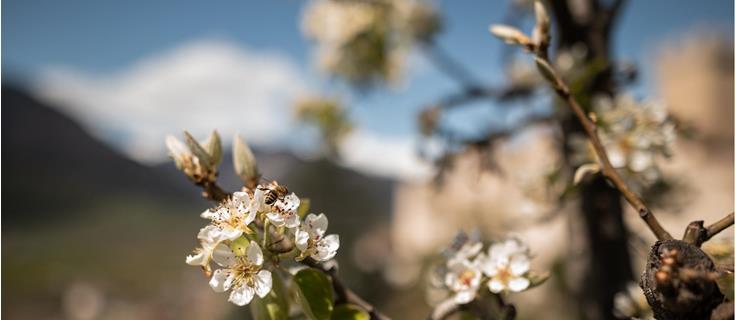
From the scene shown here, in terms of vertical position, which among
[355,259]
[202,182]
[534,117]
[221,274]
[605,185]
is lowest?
[221,274]

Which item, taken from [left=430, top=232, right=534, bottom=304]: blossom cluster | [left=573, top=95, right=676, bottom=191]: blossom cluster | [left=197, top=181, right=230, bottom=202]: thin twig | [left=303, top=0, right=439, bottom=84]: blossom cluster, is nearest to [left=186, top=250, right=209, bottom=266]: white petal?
[left=197, top=181, right=230, bottom=202]: thin twig

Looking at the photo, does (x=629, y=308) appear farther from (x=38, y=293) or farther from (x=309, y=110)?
(x=38, y=293)

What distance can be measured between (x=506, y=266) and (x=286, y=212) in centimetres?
28

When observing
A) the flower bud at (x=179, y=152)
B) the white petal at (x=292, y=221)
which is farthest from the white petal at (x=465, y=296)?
the flower bud at (x=179, y=152)

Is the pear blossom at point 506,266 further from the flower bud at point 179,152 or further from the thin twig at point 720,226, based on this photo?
the flower bud at point 179,152

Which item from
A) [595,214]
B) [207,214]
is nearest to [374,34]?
[595,214]

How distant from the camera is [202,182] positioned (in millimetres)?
618

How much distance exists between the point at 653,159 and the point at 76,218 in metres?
50.9

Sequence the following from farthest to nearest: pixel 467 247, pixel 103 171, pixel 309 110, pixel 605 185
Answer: pixel 103 171, pixel 309 110, pixel 605 185, pixel 467 247

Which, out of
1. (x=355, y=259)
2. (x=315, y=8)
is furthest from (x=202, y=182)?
(x=355, y=259)

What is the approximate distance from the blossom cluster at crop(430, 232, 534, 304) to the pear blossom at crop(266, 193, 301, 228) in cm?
22

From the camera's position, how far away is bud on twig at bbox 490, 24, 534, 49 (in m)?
0.66

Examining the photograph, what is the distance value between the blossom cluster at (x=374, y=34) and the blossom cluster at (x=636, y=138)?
A: 102 centimetres

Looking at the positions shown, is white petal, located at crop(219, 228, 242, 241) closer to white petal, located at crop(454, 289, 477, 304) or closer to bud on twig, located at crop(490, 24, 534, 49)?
white petal, located at crop(454, 289, 477, 304)
